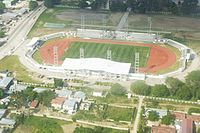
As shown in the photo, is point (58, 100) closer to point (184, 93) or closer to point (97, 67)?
point (97, 67)

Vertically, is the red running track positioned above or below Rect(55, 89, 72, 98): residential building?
above

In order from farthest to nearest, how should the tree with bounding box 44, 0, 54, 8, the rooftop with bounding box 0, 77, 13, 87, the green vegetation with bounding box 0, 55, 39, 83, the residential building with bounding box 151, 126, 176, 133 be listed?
1. the tree with bounding box 44, 0, 54, 8
2. the green vegetation with bounding box 0, 55, 39, 83
3. the rooftop with bounding box 0, 77, 13, 87
4. the residential building with bounding box 151, 126, 176, 133

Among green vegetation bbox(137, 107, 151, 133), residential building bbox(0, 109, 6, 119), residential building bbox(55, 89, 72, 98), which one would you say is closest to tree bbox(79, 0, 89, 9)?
residential building bbox(55, 89, 72, 98)

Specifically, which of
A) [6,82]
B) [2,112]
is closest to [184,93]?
[2,112]

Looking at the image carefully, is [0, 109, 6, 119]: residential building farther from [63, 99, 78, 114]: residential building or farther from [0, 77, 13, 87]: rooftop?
[63, 99, 78, 114]: residential building

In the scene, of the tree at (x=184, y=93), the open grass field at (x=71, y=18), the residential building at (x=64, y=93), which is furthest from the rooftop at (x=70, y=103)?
the open grass field at (x=71, y=18)

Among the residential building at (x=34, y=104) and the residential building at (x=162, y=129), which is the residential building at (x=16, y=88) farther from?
the residential building at (x=162, y=129)
